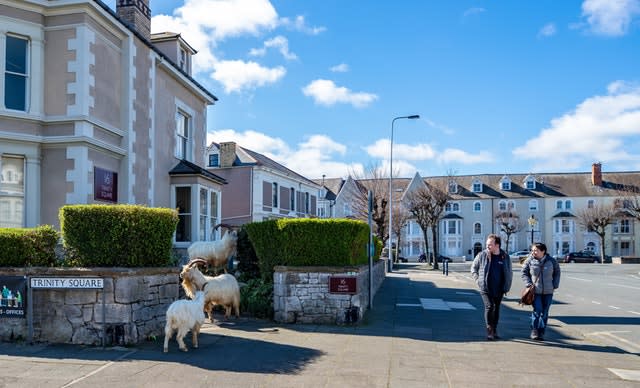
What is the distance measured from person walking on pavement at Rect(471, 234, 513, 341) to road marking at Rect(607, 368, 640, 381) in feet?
7.28

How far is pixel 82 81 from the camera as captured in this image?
12773 mm

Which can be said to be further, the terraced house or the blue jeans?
the terraced house

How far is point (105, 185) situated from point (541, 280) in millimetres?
10615

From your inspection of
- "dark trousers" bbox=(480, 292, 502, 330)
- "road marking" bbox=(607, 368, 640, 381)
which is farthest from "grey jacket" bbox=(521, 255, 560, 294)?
"road marking" bbox=(607, 368, 640, 381)

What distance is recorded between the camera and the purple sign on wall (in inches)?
519

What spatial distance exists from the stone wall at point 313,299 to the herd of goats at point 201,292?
1.03 m

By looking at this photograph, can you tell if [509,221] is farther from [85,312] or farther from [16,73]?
[85,312]

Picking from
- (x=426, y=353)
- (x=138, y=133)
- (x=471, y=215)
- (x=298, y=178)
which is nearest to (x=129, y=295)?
(x=426, y=353)

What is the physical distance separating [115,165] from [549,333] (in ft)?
37.5

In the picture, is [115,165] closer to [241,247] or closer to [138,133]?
[138,133]

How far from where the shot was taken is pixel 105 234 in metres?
8.84

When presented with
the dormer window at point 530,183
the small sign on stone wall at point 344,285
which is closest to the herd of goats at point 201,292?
the small sign on stone wall at point 344,285

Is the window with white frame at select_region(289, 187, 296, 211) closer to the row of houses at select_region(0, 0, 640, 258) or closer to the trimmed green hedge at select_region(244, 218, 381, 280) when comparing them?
the row of houses at select_region(0, 0, 640, 258)

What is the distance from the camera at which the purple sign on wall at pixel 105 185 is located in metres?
13.2
